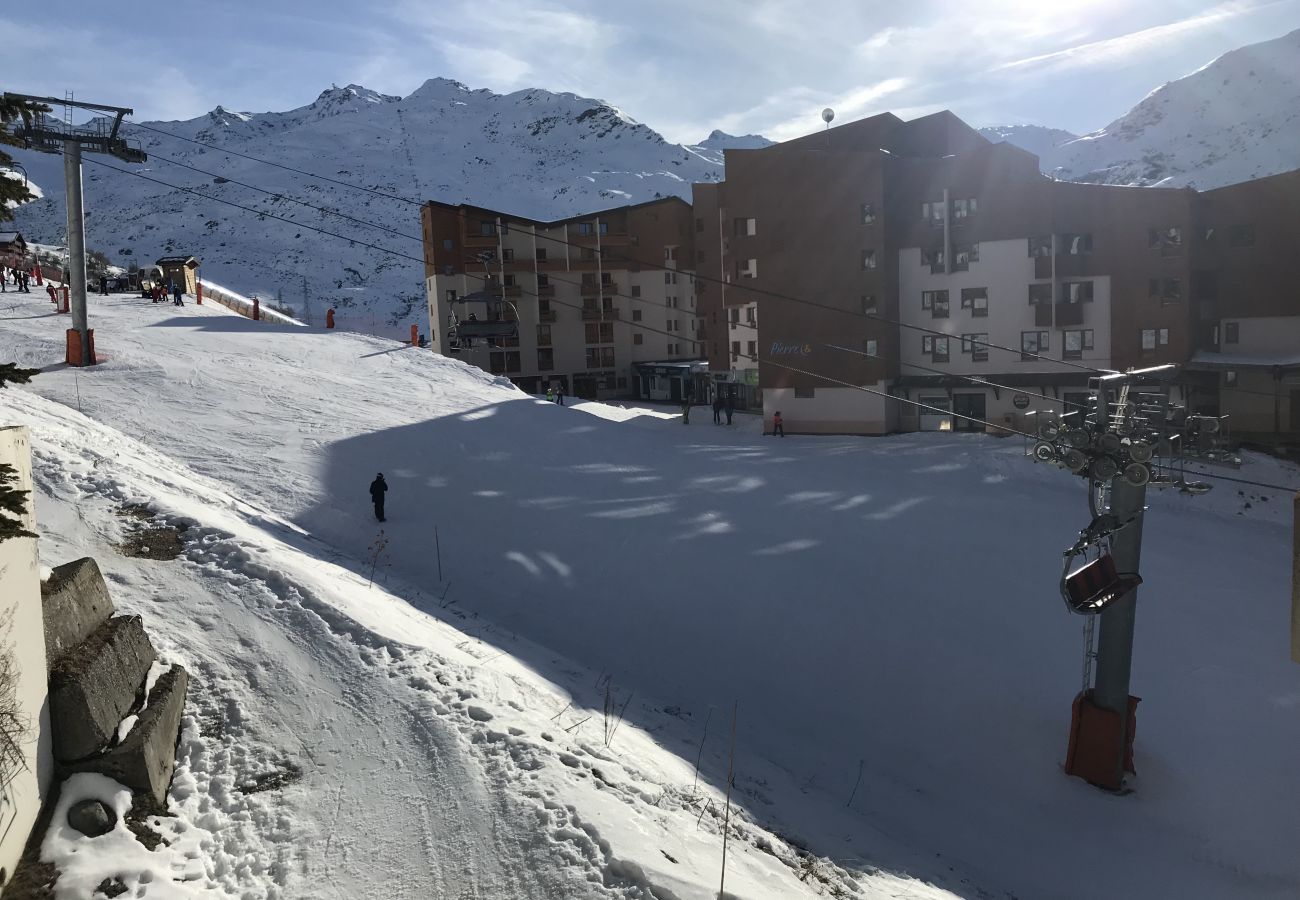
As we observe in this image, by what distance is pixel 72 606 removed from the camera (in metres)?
7.79

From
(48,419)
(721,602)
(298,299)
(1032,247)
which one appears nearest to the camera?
(721,602)

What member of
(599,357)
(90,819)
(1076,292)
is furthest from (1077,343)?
(90,819)

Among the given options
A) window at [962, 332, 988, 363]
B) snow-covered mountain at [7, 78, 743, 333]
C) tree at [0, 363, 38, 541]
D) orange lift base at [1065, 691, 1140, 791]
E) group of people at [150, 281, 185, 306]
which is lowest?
orange lift base at [1065, 691, 1140, 791]

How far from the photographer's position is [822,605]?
17250mm

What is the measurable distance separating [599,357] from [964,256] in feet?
104

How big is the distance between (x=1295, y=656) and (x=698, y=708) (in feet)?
27.2

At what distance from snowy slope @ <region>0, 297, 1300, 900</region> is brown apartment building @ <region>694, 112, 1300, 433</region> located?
11166mm

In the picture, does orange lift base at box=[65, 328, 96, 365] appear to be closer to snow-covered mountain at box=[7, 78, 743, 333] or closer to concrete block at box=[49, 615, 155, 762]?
concrete block at box=[49, 615, 155, 762]

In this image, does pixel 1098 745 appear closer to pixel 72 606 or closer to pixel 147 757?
pixel 147 757

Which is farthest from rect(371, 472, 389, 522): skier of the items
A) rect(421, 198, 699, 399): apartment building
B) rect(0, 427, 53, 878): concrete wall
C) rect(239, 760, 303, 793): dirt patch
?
rect(421, 198, 699, 399): apartment building

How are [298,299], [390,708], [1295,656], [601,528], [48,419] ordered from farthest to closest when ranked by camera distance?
[298,299] → [601,528] → [48,419] → [390,708] → [1295,656]

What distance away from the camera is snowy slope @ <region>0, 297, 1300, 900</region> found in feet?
29.1

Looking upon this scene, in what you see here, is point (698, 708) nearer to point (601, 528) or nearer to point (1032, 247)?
point (601, 528)

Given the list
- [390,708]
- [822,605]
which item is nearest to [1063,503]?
[822,605]
